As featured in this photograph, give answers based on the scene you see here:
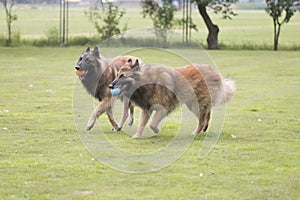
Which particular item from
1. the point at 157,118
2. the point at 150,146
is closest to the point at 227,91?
the point at 157,118

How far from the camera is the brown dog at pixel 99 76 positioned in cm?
1090

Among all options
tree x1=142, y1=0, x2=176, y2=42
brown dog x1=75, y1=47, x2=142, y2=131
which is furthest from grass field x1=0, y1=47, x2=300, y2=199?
tree x1=142, y1=0, x2=176, y2=42

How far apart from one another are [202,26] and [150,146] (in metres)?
Result: 32.6

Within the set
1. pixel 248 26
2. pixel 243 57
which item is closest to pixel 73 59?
pixel 243 57

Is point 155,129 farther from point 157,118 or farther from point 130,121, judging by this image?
point 130,121

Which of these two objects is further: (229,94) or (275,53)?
(275,53)

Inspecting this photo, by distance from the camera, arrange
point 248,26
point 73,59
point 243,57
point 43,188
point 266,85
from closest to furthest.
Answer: point 43,188 → point 266,85 → point 73,59 → point 243,57 → point 248,26

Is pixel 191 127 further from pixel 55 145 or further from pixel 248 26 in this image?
pixel 248 26

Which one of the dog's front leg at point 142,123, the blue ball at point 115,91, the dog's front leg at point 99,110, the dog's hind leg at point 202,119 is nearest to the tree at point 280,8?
the dog's hind leg at point 202,119

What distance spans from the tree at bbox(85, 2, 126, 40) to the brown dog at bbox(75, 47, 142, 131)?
1846 centimetres

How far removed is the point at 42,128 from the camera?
1103 centimetres

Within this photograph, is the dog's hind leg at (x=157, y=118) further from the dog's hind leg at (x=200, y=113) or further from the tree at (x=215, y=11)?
the tree at (x=215, y=11)

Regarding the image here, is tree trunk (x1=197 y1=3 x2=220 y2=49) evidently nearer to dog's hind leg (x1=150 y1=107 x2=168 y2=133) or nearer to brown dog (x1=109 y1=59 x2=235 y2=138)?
brown dog (x1=109 y1=59 x2=235 y2=138)

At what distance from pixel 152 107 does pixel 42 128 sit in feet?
5.81
